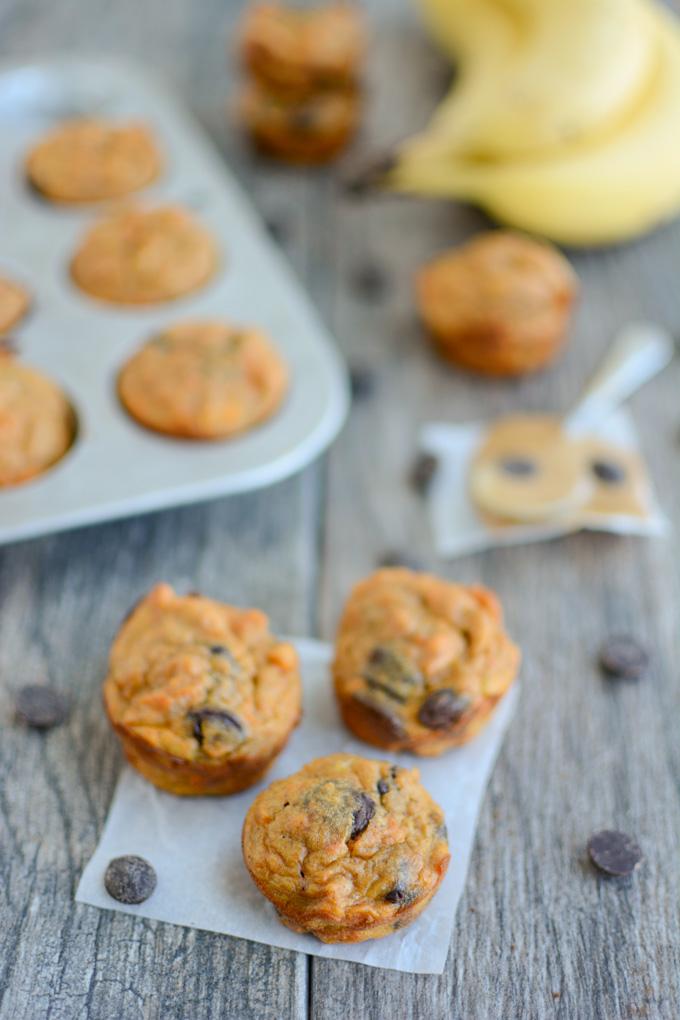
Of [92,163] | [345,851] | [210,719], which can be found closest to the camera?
[345,851]

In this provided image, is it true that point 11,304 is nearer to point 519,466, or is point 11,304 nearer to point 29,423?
point 29,423

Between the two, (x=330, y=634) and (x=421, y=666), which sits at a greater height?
(x=421, y=666)

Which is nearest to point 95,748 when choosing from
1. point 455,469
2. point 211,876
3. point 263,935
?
point 211,876

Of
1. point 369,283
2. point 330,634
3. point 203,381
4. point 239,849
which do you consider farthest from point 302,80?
point 239,849

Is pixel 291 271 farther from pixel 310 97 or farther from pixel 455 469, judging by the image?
pixel 455 469

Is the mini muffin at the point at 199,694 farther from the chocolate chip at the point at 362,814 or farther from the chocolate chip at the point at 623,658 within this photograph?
the chocolate chip at the point at 623,658
